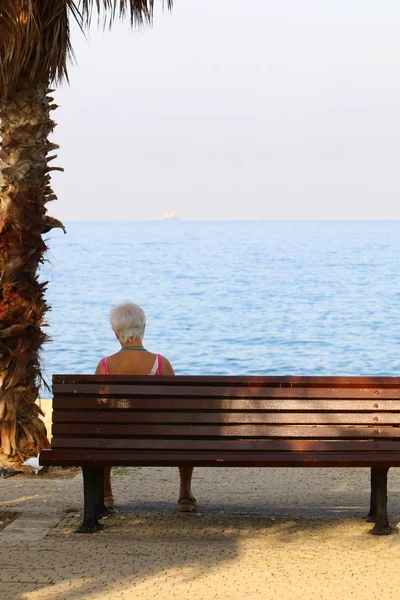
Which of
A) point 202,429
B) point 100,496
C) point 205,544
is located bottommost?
point 205,544

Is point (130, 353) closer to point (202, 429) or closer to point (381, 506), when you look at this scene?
point (202, 429)

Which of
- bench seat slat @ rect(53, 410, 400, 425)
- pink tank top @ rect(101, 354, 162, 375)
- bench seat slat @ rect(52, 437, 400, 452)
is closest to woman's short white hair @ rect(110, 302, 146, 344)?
pink tank top @ rect(101, 354, 162, 375)

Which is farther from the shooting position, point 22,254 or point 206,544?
point 22,254

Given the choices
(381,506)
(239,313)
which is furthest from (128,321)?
(239,313)

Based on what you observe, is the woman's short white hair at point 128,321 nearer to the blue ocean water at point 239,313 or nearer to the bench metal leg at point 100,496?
the bench metal leg at point 100,496

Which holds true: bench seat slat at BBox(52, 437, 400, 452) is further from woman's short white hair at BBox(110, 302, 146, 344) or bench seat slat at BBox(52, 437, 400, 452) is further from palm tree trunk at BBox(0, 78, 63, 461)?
palm tree trunk at BBox(0, 78, 63, 461)

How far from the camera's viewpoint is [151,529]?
6.11 m

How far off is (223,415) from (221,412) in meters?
0.02

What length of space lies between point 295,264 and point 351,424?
226 feet

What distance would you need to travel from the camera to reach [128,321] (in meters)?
6.29

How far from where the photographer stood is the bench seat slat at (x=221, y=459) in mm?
5723

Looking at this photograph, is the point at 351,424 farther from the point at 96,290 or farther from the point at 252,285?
the point at 252,285

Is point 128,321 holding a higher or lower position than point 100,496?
higher

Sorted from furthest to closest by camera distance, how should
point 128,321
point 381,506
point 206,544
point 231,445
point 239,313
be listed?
point 239,313 → point 128,321 → point 381,506 → point 231,445 → point 206,544
